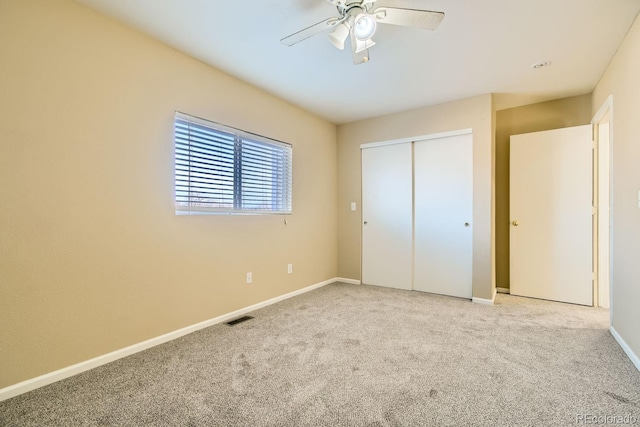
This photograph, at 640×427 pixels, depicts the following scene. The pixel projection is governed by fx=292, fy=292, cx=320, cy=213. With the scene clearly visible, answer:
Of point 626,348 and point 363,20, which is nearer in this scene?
point 363,20

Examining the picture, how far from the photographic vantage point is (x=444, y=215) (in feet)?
12.1

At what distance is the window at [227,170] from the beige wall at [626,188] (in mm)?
3039

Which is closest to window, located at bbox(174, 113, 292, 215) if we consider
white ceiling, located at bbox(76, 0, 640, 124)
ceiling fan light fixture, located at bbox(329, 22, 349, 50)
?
white ceiling, located at bbox(76, 0, 640, 124)

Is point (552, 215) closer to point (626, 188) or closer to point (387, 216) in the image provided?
point (626, 188)

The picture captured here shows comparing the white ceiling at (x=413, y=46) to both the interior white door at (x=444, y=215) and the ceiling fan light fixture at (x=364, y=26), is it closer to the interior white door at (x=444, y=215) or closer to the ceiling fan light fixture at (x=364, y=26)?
the ceiling fan light fixture at (x=364, y=26)

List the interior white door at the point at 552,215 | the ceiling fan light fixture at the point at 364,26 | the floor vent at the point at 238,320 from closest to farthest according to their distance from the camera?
the ceiling fan light fixture at the point at 364,26, the floor vent at the point at 238,320, the interior white door at the point at 552,215

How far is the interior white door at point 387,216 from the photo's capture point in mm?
3975

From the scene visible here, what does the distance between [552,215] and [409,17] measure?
3078 millimetres

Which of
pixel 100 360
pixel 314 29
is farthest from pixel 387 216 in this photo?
pixel 100 360

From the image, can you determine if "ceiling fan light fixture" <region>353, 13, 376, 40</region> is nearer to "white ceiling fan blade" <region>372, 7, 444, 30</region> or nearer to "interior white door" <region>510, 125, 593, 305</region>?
"white ceiling fan blade" <region>372, 7, 444, 30</region>

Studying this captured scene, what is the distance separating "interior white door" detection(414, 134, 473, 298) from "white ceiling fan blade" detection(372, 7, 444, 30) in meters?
2.14

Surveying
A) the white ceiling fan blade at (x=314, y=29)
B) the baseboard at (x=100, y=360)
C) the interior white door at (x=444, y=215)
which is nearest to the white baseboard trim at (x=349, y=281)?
the interior white door at (x=444, y=215)

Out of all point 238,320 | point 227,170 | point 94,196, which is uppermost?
point 227,170

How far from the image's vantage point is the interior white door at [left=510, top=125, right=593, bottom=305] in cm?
329
